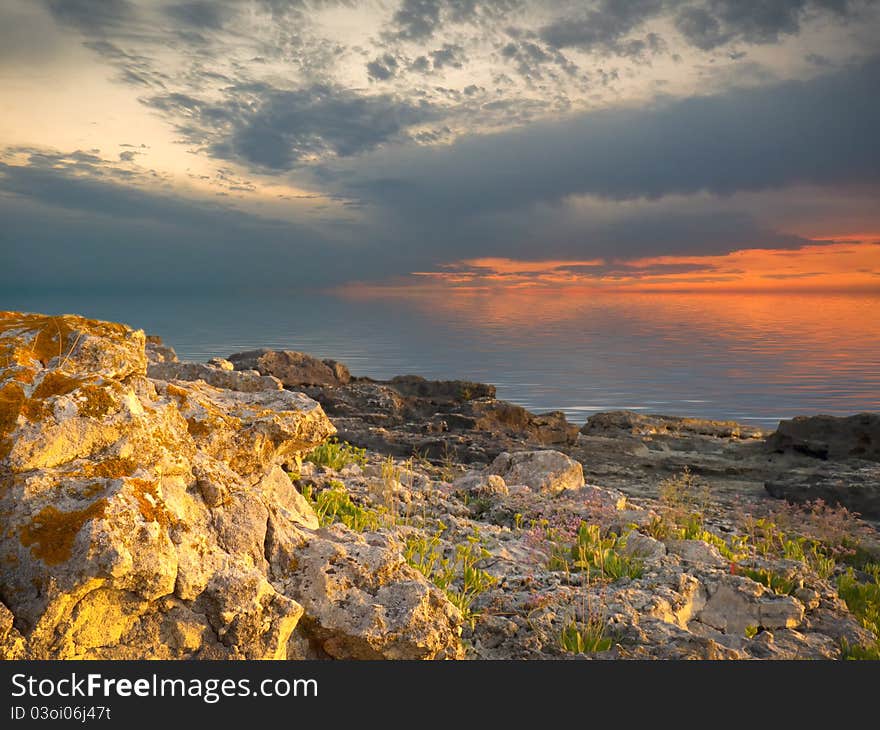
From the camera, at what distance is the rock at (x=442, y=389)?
74.7 ft

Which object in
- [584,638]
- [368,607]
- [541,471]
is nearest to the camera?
[368,607]

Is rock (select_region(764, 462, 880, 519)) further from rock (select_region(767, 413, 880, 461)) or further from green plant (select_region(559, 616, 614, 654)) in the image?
green plant (select_region(559, 616, 614, 654))

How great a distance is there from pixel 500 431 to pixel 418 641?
1418cm

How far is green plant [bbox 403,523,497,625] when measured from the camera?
604 cm

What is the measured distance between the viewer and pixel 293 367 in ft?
72.9

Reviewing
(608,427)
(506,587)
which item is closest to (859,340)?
(608,427)

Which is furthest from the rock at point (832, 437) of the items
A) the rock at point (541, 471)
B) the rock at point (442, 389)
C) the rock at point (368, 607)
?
the rock at point (368, 607)

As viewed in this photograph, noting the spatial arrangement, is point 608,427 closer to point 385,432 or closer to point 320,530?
point 385,432

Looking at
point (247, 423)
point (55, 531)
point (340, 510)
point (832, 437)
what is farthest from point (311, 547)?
point (832, 437)

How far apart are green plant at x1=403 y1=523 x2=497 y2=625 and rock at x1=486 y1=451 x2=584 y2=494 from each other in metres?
3.56

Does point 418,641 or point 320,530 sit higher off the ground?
point 320,530

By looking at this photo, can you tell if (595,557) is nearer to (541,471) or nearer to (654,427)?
(541,471)

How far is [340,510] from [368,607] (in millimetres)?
3629

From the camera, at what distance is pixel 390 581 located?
4.79 m
